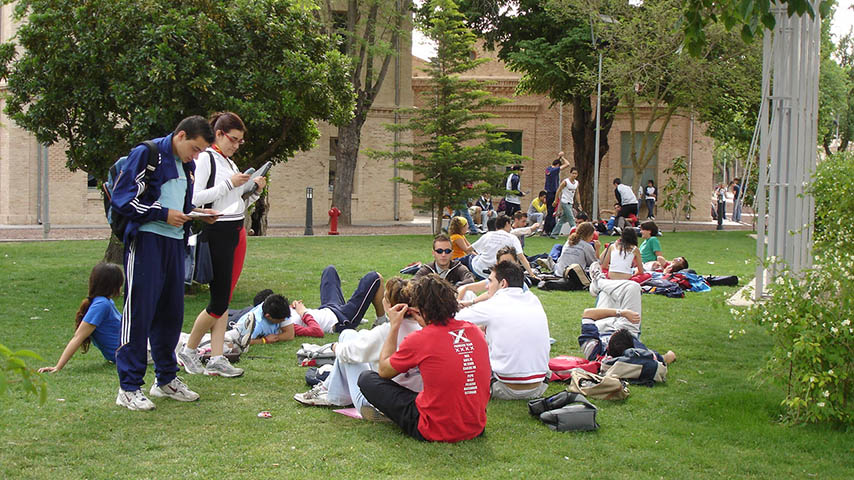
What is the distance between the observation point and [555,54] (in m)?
27.6

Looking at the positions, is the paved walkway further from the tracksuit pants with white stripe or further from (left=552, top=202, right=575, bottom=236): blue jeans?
the tracksuit pants with white stripe

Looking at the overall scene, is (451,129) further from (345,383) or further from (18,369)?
(18,369)

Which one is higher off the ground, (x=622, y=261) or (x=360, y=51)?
(x=360, y=51)

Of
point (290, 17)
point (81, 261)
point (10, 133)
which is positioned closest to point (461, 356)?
point (290, 17)

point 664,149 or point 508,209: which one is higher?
point 664,149

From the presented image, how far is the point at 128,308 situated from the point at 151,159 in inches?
39.8

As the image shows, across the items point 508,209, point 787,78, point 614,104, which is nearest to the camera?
point 787,78

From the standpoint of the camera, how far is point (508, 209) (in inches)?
973

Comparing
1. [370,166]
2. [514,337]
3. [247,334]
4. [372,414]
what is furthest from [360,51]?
[372,414]

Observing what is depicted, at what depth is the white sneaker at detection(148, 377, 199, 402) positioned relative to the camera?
5988 millimetres

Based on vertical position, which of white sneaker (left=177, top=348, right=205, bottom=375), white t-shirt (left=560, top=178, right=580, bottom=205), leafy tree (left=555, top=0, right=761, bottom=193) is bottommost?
white sneaker (left=177, top=348, right=205, bottom=375)

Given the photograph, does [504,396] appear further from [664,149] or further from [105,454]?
[664,149]

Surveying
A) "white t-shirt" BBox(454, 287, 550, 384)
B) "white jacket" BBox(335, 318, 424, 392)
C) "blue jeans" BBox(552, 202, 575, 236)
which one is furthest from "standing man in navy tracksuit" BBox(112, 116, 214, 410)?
"blue jeans" BBox(552, 202, 575, 236)

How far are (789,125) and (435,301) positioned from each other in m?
6.64
